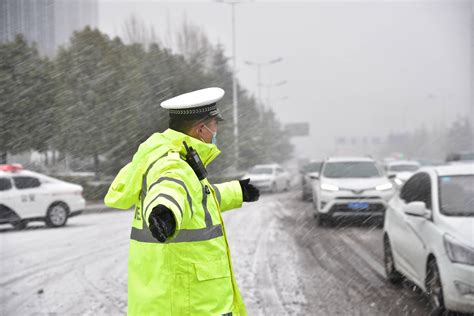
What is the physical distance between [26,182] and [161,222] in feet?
44.6

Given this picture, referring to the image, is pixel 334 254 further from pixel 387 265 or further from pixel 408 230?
pixel 408 230

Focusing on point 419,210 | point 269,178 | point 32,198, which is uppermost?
point 419,210

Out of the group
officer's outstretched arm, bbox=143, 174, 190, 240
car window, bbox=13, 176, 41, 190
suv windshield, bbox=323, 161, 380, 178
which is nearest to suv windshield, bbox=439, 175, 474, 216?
officer's outstretched arm, bbox=143, 174, 190, 240

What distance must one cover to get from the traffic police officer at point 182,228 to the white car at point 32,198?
12.9 m

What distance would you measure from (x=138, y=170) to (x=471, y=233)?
3.93 metres

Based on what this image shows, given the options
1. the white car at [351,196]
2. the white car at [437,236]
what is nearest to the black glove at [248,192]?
the white car at [437,236]

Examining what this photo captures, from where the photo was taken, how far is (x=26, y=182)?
49.3ft

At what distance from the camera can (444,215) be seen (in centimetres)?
615

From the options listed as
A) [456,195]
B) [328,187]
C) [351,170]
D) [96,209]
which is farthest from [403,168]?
[456,195]

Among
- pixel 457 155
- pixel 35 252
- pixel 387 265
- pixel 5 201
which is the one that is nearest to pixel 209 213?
pixel 387 265

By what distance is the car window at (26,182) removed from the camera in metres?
14.9

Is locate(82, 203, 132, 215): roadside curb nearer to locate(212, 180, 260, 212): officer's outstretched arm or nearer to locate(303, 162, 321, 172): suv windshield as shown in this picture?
locate(303, 162, 321, 172): suv windshield

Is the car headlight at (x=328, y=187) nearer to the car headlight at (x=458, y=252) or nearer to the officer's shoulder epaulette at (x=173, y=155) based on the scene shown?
the car headlight at (x=458, y=252)

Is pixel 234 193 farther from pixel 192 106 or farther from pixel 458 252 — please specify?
pixel 458 252
